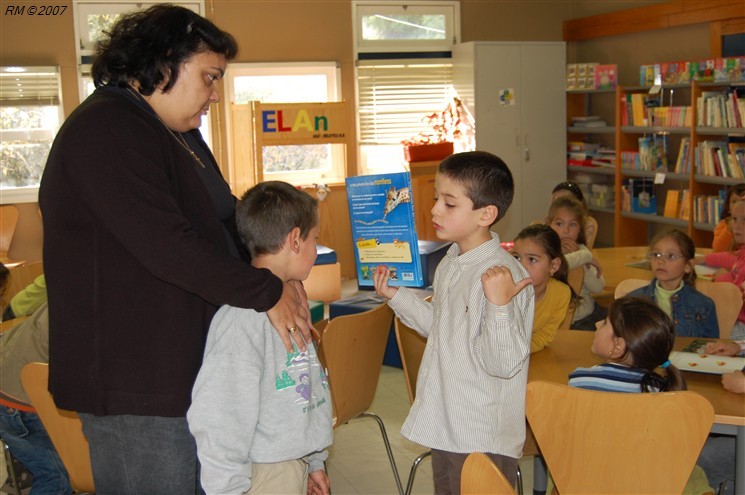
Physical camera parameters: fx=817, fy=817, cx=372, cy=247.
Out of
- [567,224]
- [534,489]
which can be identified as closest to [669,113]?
[567,224]

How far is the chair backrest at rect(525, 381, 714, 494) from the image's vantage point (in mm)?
1915

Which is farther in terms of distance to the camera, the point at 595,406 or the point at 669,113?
the point at 669,113

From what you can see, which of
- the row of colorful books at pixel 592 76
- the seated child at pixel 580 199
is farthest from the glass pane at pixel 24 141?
the row of colorful books at pixel 592 76

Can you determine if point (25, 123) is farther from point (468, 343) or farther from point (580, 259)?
point (468, 343)

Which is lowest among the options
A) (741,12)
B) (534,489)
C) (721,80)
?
(534,489)

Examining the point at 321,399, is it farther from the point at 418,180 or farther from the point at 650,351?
the point at 418,180

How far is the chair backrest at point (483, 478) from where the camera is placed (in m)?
1.25

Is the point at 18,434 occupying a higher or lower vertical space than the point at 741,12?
lower

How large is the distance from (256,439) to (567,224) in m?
3.03

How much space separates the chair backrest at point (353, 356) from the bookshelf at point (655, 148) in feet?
14.0

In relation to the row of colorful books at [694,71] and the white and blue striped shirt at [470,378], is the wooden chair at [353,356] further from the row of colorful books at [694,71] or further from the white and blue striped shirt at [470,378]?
the row of colorful books at [694,71]

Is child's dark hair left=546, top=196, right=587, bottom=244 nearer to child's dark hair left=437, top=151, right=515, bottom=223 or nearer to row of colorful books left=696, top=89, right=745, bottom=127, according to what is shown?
child's dark hair left=437, top=151, right=515, bottom=223

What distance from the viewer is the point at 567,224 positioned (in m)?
4.34

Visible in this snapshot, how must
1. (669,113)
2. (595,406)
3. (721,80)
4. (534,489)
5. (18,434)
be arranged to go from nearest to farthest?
(595,406), (18,434), (534,489), (721,80), (669,113)
